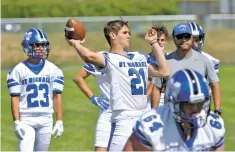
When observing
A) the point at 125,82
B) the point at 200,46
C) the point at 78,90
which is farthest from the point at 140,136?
the point at 78,90

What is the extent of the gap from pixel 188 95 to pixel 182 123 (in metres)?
0.20

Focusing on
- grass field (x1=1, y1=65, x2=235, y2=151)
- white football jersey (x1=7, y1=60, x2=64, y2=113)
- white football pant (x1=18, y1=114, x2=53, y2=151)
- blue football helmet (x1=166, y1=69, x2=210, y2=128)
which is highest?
blue football helmet (x1=166, y1=69, x2=210, y2=128)

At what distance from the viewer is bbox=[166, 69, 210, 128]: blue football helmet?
4648mm

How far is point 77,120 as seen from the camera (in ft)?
52.6

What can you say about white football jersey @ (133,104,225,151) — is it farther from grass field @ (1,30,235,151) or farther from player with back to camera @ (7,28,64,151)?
grass field @ (1,30,235,151)

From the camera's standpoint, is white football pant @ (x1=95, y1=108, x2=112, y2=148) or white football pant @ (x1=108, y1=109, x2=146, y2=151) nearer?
white football pant @ (x1=108, y1=109, x2=146, y2=151)

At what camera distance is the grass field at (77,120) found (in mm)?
13172

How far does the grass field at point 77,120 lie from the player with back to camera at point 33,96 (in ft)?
11.0

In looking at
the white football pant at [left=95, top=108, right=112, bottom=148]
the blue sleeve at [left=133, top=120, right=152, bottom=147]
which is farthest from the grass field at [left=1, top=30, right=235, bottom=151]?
the blue sleeve at [left=133, top=120, right=152, bottom=147]

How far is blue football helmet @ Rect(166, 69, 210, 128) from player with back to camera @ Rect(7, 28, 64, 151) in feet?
14.8

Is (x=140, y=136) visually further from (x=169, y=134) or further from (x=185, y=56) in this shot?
(x=185, y=56)

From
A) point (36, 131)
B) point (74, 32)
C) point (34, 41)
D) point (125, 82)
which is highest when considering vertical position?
point (74, 32)

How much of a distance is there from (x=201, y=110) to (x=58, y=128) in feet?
16.3

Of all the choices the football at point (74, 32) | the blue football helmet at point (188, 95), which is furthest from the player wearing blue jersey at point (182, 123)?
the football at point (74, 32)
